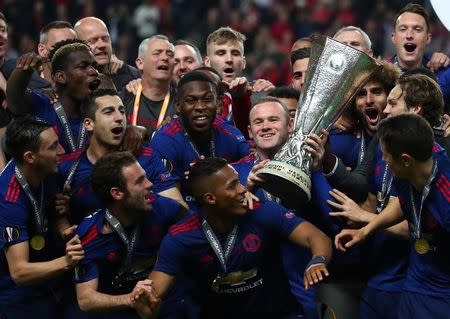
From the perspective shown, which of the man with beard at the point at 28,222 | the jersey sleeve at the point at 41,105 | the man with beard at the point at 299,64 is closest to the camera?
the man with beard at the point at 28,222

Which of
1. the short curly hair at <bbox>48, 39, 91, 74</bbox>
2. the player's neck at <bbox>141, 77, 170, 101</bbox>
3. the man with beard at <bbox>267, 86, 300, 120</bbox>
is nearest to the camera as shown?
the short curly hair at <bbox>48, 39, 91, 74</bbox>

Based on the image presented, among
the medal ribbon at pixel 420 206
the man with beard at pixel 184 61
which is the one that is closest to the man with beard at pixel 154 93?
the man with beard at pixel 184 61

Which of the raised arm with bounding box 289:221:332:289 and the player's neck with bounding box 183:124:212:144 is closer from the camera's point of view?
the raised arm with bounding box 289:221:332:289

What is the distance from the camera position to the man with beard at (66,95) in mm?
6684

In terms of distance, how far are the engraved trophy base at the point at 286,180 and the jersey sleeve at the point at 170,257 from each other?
0.52 metres

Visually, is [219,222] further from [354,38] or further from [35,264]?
[354,38]

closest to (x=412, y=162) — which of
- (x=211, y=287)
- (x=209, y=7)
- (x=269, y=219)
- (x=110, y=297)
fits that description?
(x=269, y=219)

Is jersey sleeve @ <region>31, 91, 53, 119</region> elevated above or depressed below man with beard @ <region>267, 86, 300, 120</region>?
above

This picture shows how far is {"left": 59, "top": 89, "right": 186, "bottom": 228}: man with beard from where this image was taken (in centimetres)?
645

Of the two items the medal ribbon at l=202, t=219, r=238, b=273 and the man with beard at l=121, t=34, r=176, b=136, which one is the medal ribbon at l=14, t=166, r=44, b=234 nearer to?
the medal ribbon at l=202, t=219, r=238, b=273

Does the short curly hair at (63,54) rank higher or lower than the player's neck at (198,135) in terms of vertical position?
higher

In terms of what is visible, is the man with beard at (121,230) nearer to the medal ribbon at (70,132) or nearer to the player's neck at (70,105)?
the medal ribbon at (70,132)

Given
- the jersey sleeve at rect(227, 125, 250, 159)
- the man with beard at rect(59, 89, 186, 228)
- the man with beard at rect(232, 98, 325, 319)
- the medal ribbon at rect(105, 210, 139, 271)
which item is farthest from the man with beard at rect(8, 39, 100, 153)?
the man with beard at rect(232, 98, 325, 319)

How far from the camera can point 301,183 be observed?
5.68 metres
